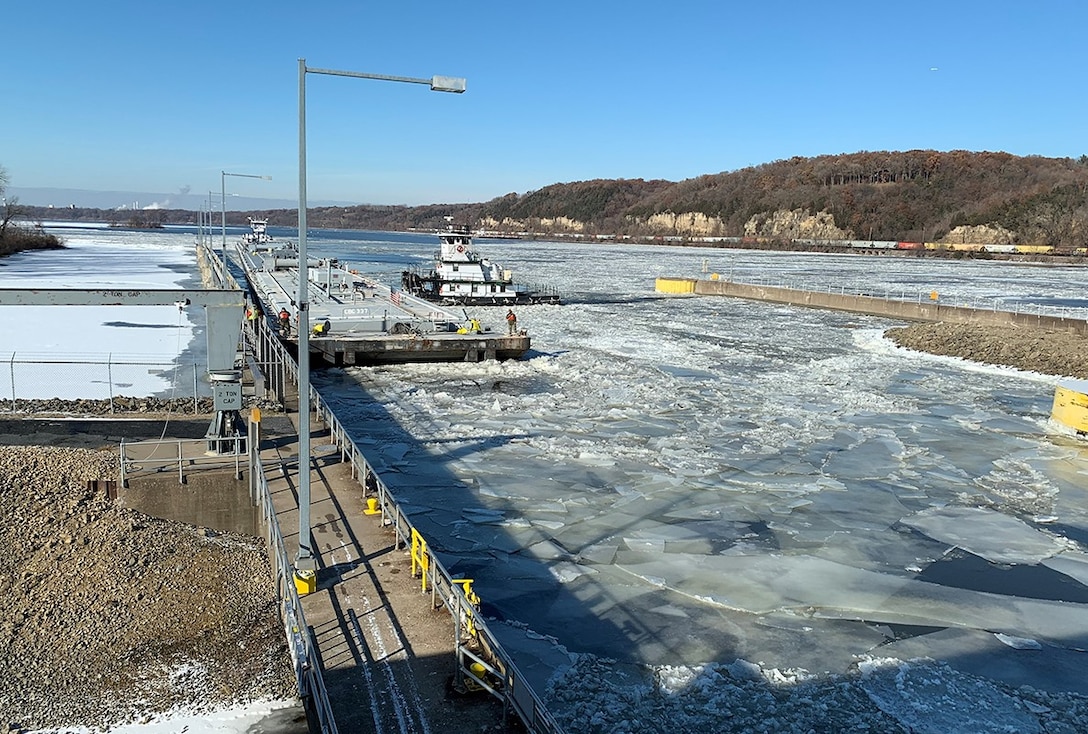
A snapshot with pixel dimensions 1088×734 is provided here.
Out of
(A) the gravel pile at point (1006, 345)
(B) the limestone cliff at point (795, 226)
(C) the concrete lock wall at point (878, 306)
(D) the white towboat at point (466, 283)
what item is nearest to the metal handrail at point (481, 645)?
(A) the gravel pile at point (1006, 345)

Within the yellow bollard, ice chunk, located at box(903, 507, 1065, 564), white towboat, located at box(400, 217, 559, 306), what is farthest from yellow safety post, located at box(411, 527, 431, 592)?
white towboat, located at box(400, 217, 559, 306)

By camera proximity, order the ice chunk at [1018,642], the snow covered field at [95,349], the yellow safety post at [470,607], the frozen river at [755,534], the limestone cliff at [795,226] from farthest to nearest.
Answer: the limestone cliff at [795,226]
the snow covered field at [95,349]
the ice chunk at [1018,642]
the frozen river at [755,534]
the yellow safety post at [470,607]

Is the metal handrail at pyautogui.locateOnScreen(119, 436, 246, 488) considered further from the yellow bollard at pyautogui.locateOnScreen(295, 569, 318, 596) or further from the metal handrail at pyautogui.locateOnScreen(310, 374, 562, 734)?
the yellow bollard at pyautogui.locateOnScreen(295, 569, 318, 596)

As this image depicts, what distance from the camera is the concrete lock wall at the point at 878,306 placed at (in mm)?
42094

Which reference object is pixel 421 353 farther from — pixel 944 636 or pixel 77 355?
pixel 944 636

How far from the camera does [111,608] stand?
10766mm

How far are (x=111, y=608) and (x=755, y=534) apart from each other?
9497 mm

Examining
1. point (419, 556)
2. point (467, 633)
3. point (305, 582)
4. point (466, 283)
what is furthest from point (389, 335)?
point (467, 633)

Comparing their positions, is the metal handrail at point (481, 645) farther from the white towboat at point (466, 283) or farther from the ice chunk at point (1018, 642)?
the white towboat at point (466, 283)

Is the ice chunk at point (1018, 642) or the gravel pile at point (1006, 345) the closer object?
the ice chunk at point (1018, 642)

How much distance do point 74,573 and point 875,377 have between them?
25429mm

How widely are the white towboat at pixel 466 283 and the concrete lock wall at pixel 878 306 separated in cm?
1652

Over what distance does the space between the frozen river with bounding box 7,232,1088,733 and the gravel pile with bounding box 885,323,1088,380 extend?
3.51 m

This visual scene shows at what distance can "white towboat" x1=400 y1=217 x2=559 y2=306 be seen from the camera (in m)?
51.6
